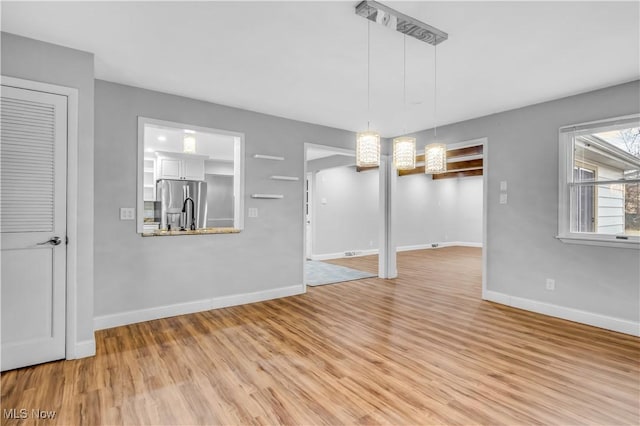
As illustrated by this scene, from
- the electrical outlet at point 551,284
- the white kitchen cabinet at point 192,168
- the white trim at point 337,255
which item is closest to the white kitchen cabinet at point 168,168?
the white kitchen cabinet at point 192,168

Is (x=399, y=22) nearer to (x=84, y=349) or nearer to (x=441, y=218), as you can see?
(x=84, y=349)

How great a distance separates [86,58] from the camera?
2.69 meters

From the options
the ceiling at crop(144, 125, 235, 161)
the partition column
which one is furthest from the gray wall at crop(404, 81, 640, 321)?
the ceiling at crop(144, 125, 235, 161)

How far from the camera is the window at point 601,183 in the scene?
128 inches

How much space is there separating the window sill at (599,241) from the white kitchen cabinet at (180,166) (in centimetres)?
648

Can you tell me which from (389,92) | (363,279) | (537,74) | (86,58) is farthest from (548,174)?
(86,58)

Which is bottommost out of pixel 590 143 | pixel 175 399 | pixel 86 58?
pixel 175 399

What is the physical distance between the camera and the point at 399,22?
2203 millimetres

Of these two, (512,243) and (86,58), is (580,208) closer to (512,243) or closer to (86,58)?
(512,243)

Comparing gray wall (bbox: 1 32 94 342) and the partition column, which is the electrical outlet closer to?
the partition column

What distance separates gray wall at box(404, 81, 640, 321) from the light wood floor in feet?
1.17

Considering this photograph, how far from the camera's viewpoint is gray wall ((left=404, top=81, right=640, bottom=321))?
3.26 metres

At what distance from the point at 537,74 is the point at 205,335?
3.99 m

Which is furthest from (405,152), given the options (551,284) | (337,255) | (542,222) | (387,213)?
(337,255)
